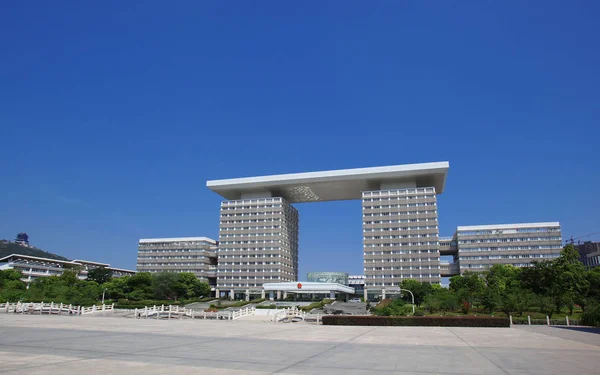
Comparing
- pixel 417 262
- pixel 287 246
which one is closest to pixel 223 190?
pixel 287 246

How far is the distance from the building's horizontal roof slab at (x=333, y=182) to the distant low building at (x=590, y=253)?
77112mm

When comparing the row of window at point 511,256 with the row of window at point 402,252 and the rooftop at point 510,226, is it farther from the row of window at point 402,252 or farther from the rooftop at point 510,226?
the row of window at point 402,252

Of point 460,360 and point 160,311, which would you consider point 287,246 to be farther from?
Result: point 460,360

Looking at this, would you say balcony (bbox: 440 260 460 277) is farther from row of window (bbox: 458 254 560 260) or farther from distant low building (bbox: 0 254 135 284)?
distant low building (bbox: 0 254 135 284)

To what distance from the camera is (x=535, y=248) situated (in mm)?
125938

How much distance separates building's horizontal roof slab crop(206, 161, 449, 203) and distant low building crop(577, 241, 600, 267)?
253 ft

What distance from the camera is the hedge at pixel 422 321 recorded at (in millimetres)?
40812

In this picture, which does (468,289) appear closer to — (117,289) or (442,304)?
(442,304)

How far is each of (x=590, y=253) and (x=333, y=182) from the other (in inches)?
4425

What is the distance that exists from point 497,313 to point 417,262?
59226 millimetres

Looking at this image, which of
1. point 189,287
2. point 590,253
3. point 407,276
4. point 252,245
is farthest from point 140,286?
point 590,253

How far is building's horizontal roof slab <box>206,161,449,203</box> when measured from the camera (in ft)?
396

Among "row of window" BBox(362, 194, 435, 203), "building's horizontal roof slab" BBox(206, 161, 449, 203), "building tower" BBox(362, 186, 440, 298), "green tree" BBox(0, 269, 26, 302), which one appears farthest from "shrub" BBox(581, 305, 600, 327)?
"green tree" BBox(0, 269, 26, 302)

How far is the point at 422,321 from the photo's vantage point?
41969 millimetres
